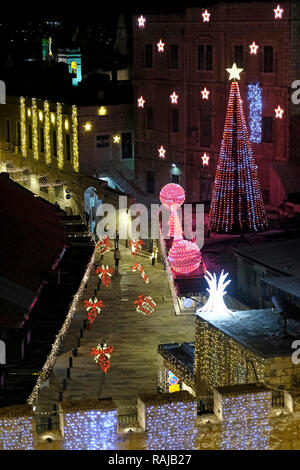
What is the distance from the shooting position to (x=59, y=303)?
2142cm

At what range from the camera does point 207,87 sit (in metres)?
51.6

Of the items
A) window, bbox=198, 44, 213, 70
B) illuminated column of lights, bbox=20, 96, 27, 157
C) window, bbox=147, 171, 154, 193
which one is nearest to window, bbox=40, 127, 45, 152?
illuminated column of lights, bbox=20, 96, 27, 157

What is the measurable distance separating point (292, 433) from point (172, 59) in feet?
128

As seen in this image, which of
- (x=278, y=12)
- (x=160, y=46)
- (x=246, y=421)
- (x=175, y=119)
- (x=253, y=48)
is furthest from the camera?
(x=175, y=119)

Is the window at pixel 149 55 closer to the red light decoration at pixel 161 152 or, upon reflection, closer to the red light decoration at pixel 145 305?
the red light decoration at pixel 161 152

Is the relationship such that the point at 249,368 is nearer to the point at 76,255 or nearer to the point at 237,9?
the point at 76,255

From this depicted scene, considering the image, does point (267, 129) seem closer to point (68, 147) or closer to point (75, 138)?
point (75, 138)

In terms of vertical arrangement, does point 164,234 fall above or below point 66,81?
below

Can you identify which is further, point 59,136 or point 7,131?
point 7,131

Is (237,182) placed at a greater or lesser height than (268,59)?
lesser

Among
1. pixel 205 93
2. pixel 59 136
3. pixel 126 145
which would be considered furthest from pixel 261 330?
pixel 59 136

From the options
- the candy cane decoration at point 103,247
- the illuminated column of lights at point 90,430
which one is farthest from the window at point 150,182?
the illuminated column of lights at point 90,430

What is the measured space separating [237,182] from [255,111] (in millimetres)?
7583

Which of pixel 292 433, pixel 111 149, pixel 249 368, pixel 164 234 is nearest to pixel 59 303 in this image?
pixel 249 368
